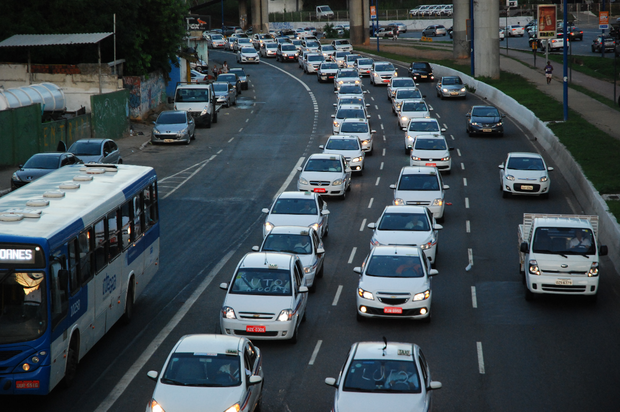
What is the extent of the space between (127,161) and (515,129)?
72.8ft

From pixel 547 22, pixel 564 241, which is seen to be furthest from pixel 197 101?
pixel 564 241

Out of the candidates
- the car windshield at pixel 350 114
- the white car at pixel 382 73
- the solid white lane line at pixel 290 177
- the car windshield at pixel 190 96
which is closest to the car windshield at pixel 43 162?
the solid white lane line at pixel 290 177

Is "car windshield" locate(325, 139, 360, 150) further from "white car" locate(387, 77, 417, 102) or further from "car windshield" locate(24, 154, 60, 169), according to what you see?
"white car" locate(387, 77, 417, 102)

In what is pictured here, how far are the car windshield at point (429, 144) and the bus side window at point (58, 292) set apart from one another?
23472mm

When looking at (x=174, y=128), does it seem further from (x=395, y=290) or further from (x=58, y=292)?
(x=58, y=292)

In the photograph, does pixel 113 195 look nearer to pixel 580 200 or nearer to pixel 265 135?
pixel 580 200

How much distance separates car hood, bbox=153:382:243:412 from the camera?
1109 cm

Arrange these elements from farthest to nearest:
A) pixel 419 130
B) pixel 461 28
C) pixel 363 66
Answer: pixel 461 28 < pixel 363 66 < pixel 419 130

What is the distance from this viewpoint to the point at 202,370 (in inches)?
463

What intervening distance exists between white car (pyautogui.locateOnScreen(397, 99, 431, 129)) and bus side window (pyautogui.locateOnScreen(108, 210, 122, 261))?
29.9 m

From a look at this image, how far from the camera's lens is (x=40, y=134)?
3694 cm

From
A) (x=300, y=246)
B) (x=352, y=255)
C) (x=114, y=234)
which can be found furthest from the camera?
(x=352, y=255)

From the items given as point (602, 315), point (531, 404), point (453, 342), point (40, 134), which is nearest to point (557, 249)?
point (602, 315)

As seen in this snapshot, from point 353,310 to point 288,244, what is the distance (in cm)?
275
